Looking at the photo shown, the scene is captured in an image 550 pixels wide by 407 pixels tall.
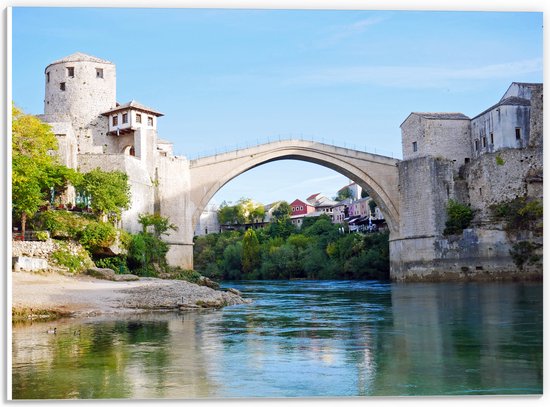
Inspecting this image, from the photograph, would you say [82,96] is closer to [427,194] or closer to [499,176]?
[427,194]

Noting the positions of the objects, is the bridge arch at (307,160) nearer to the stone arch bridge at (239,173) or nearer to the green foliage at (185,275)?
the stone arch bridge at (239,173)

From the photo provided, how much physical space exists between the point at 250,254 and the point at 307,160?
1019cm

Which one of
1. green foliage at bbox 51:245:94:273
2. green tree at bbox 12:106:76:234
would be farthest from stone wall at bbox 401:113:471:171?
green foliage at bbox 51:245:94:273

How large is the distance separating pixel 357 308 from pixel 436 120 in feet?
42.4

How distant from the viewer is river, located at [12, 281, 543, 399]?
6082mm

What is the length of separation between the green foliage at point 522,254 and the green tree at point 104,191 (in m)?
11.2

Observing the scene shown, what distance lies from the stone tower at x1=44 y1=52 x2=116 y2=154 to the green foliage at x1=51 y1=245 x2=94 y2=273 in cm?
857

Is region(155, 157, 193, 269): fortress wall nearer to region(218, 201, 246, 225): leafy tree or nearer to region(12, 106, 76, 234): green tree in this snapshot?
region(12, 106, 76, 234): green tree

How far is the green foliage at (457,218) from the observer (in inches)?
971

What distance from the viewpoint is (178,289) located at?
46.2 ft

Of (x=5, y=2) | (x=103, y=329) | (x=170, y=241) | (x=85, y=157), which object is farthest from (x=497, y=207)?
(x=5, y=2)

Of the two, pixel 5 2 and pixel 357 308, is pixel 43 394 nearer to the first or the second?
pixel 5 2

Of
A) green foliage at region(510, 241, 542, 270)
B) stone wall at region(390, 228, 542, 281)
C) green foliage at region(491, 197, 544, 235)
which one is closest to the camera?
green foliage at region(510, 241, 542, 270)

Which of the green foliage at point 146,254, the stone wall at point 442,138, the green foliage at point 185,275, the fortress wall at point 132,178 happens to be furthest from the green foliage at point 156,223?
the stone wall at point 442,138
